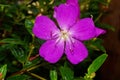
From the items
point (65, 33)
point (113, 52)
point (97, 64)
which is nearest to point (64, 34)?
point (65, 33)

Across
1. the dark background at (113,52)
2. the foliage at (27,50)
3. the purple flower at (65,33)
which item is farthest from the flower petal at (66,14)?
the dark background at (113,52)

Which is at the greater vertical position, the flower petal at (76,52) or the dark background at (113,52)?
the flower petal at (76,52)

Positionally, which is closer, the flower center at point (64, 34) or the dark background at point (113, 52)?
the flower center at point (64, 34)

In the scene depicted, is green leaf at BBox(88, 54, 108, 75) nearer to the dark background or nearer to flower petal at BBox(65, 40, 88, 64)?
flower petal at BBox(65, 40, 88, 64)

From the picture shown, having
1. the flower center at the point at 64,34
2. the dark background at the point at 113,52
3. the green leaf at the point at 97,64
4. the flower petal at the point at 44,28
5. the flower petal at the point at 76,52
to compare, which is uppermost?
the flower petal at the point at 44,28

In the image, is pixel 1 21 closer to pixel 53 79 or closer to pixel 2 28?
pixel 2 28

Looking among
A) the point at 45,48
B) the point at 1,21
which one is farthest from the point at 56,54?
the point at 1,21

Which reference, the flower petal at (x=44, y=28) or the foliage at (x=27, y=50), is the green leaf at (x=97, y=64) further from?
the flower petal at (x=44, y=28)
